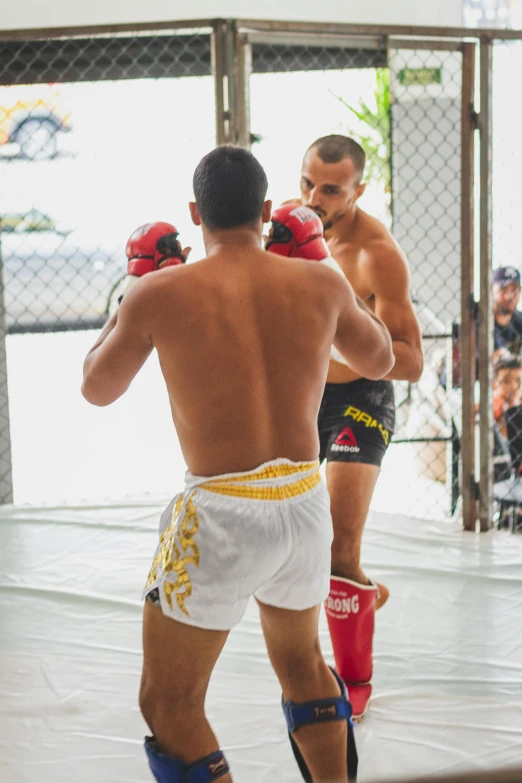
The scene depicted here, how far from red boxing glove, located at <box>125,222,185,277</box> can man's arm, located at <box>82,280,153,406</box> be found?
0.22 meters

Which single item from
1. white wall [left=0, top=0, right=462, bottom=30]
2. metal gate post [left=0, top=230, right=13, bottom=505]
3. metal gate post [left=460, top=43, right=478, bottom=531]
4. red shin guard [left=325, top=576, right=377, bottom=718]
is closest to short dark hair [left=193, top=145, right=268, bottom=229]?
red shin guard [left=325, top=576, right=377, bottom=718]

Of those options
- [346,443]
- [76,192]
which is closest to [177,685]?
[346,443]

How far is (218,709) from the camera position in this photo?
2027mm

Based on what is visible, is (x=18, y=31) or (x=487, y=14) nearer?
(x=18, y=31)

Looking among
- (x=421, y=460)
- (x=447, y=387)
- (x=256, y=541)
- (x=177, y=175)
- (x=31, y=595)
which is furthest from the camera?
(x=177, y=175)

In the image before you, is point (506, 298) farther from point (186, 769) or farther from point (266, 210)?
point (186, 769)

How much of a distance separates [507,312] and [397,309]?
176 centimetres

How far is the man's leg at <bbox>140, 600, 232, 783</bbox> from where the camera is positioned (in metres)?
1.32

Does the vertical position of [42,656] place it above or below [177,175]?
below

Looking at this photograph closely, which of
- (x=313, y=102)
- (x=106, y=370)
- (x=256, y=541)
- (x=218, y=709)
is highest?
(x=313, y=102)

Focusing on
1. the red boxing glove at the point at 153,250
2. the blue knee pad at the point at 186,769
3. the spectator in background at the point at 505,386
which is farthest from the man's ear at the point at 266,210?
the spectator in background at the point at 505,386

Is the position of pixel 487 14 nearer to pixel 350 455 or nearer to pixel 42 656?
pixel 350 455

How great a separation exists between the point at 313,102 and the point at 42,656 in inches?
165

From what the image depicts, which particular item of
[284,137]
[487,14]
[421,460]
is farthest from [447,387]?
[487,14]
